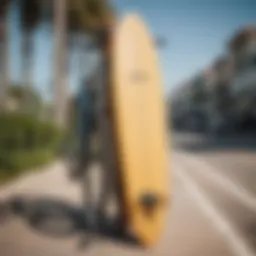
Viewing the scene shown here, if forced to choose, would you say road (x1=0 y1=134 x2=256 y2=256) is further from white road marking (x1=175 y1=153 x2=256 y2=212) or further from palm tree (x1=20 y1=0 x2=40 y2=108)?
palm tree (x1=20 y1=0 x2=40 y2=108)

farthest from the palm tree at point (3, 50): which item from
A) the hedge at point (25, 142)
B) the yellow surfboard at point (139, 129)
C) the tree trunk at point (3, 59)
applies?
the yellow surfboard at point (139, 129)

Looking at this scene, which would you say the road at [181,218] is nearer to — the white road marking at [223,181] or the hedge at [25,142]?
the white road marking at [223,181]

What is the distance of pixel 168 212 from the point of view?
13.8 ft

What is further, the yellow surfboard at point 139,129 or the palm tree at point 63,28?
the palm tree at point 63,28

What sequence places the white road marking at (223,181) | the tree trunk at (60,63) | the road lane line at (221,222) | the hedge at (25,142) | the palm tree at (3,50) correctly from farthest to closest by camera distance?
the tree trunk at (60,63) → the hedge at (25,142) → the palm tree at (3,50) → the white road marking at (223,181) → the road lane line at (221,222)

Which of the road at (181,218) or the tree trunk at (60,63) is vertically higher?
the tree trunk at (60,63)

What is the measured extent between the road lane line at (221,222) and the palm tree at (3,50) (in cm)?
220

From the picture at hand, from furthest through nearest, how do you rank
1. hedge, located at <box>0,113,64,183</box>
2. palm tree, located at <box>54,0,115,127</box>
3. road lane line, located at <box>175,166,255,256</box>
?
palm tree, located at <box>54,0,115,127</box>, hedge, located at <box>0,113,64,183</box>, road lane line, located at <box>175,166,255,256</box>

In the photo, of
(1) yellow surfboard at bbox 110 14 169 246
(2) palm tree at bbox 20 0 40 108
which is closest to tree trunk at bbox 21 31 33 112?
(2) palm tree at bbox 20 0 40 108

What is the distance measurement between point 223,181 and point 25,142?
2.49m

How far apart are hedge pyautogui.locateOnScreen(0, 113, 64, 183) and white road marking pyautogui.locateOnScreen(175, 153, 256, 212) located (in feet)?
5.78

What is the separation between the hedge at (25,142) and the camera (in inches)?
217

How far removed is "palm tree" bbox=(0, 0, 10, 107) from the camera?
4.71 meters

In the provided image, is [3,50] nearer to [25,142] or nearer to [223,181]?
[25,142]
